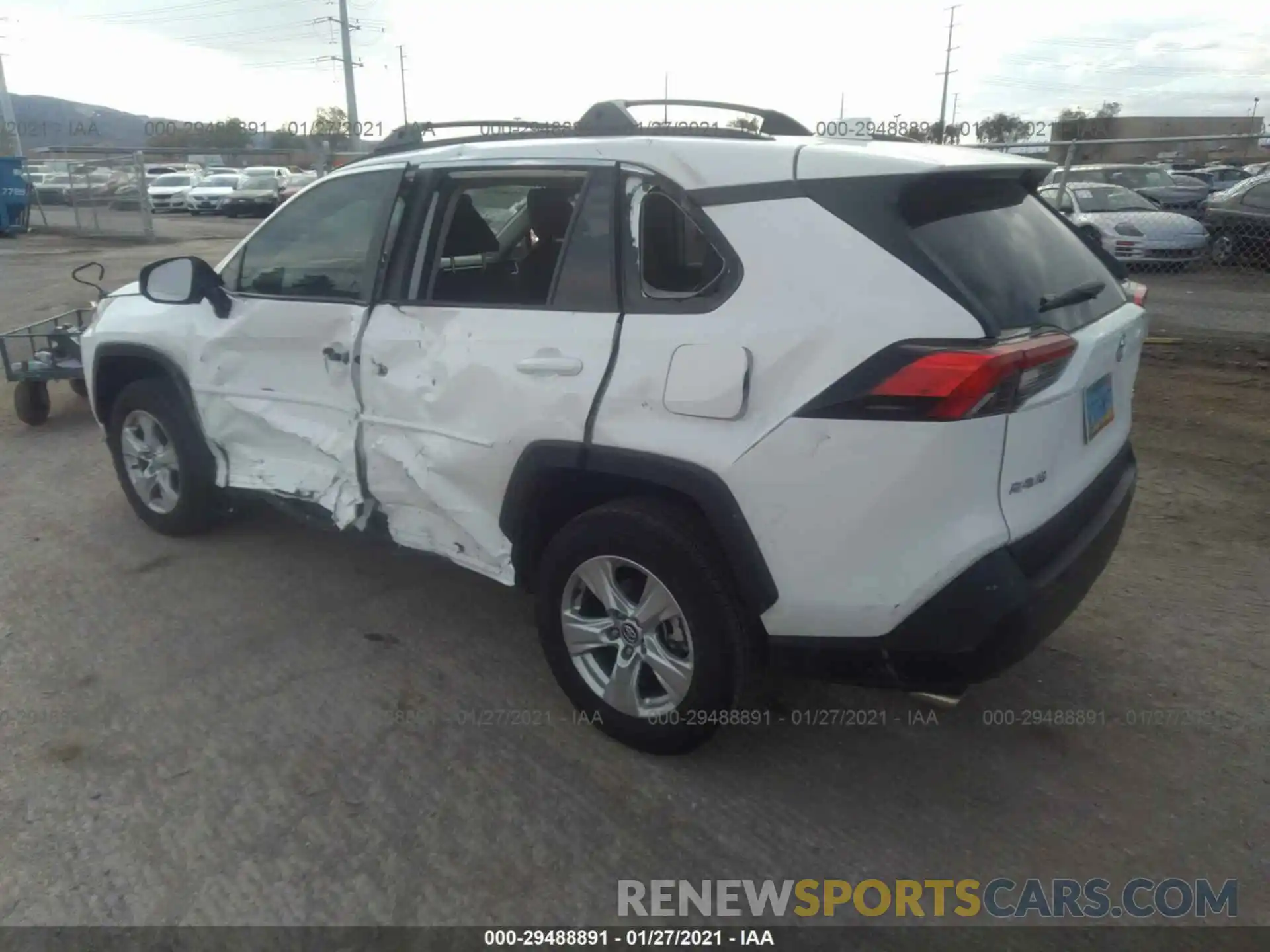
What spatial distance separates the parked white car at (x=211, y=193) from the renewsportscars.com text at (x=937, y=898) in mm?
31789

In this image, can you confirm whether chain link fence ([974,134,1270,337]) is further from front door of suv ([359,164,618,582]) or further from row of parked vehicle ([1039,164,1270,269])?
front door of suv ([359,164,618,582])

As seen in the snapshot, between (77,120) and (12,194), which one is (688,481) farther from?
(77,120)

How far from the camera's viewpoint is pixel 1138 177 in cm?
1714

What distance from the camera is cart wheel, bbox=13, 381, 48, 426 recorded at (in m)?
6.60

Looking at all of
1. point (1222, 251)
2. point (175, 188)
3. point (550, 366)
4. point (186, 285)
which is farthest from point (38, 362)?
point (175, 188)

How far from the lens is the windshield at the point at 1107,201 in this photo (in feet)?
46.5

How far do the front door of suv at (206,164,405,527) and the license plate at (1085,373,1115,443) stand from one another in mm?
2458

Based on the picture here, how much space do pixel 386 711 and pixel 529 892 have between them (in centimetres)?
104

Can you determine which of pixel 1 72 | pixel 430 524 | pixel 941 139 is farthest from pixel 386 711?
pixel 1 72

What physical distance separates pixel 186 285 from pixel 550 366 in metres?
2.10

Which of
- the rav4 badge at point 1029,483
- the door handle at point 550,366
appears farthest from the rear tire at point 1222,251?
the door handle at point 550,366

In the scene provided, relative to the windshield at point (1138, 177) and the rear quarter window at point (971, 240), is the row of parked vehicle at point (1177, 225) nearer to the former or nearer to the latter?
the windshield at point (1138, 177)

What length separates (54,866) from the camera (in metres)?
2.61

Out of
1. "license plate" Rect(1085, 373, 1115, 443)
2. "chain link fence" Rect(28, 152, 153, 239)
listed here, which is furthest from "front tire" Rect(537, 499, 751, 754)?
"chain link fence" Rect(28, 152, 153, 239)
